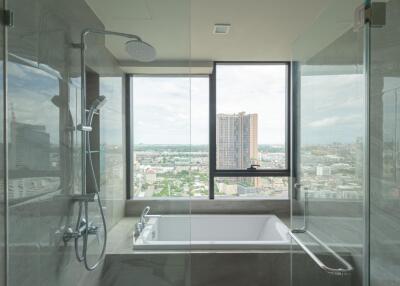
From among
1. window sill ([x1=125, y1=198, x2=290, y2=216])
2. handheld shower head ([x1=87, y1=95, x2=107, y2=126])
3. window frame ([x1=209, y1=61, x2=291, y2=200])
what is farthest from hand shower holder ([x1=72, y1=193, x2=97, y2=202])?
window frame ([x1=209, y1=61, x2=291, y2=200])

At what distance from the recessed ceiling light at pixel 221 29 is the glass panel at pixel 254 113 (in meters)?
1.02

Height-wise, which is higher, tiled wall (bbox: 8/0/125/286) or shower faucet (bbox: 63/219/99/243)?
tiled wall (bbox: 8/0/125/286)

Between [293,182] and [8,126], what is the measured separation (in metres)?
2.65

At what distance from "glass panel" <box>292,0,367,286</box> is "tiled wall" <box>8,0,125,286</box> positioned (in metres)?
1.52

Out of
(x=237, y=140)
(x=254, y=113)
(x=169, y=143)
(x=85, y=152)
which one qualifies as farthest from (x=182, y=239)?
(x=254, y=113)

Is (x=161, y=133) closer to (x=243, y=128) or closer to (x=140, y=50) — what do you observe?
(x=140, y=50)

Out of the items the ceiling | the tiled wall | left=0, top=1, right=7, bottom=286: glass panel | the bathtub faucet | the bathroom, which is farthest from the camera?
the bathtub faucet

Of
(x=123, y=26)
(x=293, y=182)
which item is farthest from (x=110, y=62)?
(x=293, y=182)

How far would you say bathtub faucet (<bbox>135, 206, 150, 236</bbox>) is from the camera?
249cm

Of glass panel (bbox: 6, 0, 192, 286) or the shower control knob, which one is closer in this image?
glass panel (bbox: 6, 0, 192, 286)

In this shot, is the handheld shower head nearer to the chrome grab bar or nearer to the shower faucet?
the shower faucet

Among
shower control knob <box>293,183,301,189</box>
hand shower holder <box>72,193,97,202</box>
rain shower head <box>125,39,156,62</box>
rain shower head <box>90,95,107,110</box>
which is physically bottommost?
shower control knob <box>293,183,301,189</box>

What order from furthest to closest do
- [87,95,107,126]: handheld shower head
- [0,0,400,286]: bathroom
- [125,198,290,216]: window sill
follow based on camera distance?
[125,198,290,216]: window sill
[87,95,107,126]: handheld shower head
[0,0,400,286]: bathroom

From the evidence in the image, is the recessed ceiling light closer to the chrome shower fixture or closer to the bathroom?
the bathroom
